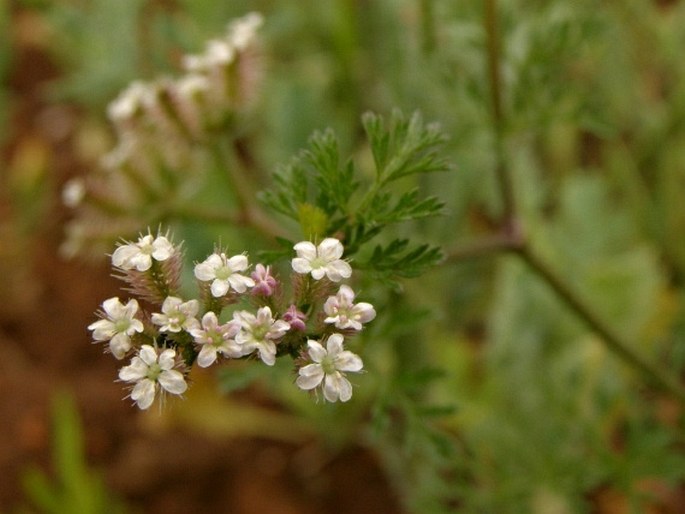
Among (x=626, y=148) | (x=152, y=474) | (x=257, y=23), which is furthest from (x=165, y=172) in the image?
(x=626, y=148)

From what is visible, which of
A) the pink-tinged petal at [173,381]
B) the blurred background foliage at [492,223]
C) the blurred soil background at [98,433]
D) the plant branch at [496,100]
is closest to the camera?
the pink-tinged petal at [173,381]

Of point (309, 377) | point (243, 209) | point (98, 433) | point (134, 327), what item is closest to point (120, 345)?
point (134, 327)

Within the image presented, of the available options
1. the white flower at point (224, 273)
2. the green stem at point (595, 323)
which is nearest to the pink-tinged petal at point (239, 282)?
the white flower at point (224, 273)

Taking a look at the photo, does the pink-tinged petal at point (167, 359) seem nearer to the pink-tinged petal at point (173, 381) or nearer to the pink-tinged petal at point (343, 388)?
the pink-tinged petal at point (173, 381)

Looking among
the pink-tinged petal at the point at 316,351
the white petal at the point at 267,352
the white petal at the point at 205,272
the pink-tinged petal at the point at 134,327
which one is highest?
the white petal at the point at 205,272

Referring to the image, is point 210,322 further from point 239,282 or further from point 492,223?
point 492,223

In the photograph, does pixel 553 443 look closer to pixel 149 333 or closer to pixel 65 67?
pixel 149 333
